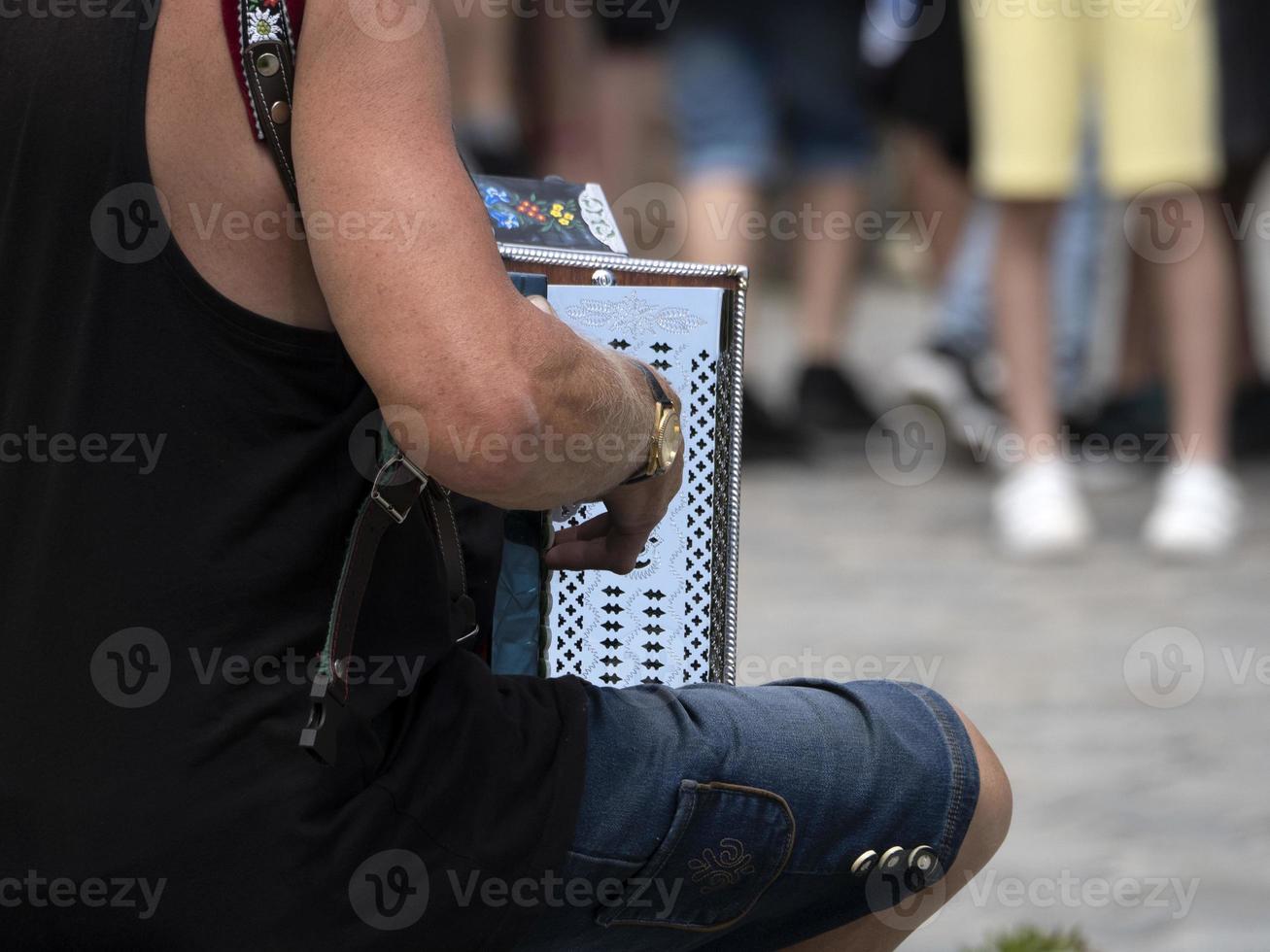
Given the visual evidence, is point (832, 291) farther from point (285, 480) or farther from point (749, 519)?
point (285, 480)

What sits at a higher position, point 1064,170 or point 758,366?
point 1064,170

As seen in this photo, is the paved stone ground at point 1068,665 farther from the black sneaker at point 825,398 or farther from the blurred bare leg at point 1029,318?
the blurred bare leg at point 1029,318

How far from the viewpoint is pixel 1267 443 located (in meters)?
5.13

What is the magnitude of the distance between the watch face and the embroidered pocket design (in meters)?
0.33

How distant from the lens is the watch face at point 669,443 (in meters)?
1.52

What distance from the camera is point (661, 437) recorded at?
1.51 metres

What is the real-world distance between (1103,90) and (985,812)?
2951 millimetres

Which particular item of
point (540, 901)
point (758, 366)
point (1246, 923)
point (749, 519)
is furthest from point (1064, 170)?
point (540, 901)

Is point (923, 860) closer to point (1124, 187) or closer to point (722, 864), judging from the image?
point (722, 864)

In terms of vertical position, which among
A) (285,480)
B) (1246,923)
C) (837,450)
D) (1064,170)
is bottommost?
(1246,923)

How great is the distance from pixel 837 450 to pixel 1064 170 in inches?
57.3

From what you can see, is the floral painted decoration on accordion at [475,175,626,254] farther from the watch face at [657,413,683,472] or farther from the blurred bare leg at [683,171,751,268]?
the blurred bare leg at [683,171,751,268]

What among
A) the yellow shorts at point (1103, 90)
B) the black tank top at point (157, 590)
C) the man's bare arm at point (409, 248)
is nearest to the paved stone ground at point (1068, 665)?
the yellow shorts at point (1103, 90)

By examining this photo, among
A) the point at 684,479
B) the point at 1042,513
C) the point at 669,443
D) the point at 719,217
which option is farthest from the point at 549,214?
the point at 719,217
